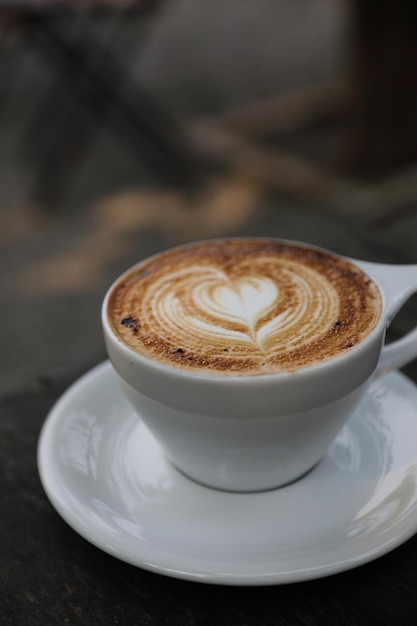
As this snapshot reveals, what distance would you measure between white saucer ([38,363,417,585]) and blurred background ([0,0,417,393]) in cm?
106

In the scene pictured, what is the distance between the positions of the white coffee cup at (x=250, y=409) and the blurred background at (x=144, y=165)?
3.61 ft

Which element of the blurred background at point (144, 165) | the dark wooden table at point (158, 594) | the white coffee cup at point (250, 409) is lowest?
the blurred background at point (144, 165)

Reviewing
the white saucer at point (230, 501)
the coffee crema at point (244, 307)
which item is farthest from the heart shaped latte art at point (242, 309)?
the white saucer at point (230, 501)

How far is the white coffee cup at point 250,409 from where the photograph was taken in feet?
1.76

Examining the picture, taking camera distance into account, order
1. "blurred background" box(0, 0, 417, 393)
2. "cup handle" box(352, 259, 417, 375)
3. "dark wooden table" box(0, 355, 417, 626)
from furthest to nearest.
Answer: "blurred background" box(0, 0, 417, 393), "cup handle" box(352, 259, 417, 375), "dark wooden table" box(0, 355, 417, 626)

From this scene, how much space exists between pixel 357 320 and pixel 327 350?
52 mm

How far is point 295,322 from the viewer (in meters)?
0.60

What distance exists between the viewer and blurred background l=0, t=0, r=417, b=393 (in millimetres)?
2113

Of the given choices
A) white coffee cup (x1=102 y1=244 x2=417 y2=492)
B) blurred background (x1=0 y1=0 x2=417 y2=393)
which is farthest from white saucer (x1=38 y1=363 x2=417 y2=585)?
blurred background (x1=0 y1=0 x2=417 y2=393)

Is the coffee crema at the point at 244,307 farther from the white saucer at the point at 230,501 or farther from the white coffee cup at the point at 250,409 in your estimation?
the white saucer at the point at 230,501

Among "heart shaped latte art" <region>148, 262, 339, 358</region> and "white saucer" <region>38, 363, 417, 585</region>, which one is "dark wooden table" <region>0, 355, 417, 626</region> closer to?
"white saucer" <region>38, 363, 417, 585</region>

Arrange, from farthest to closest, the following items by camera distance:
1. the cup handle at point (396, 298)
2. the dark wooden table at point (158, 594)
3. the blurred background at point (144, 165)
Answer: the blurred background at point (144, 165) → the cup handle at point (396, 298) → the dark wooden table at point (158, 594)

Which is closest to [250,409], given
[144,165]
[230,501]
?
[230,501]

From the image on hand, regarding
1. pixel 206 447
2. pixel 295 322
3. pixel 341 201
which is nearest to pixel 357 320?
pixel 295 322
